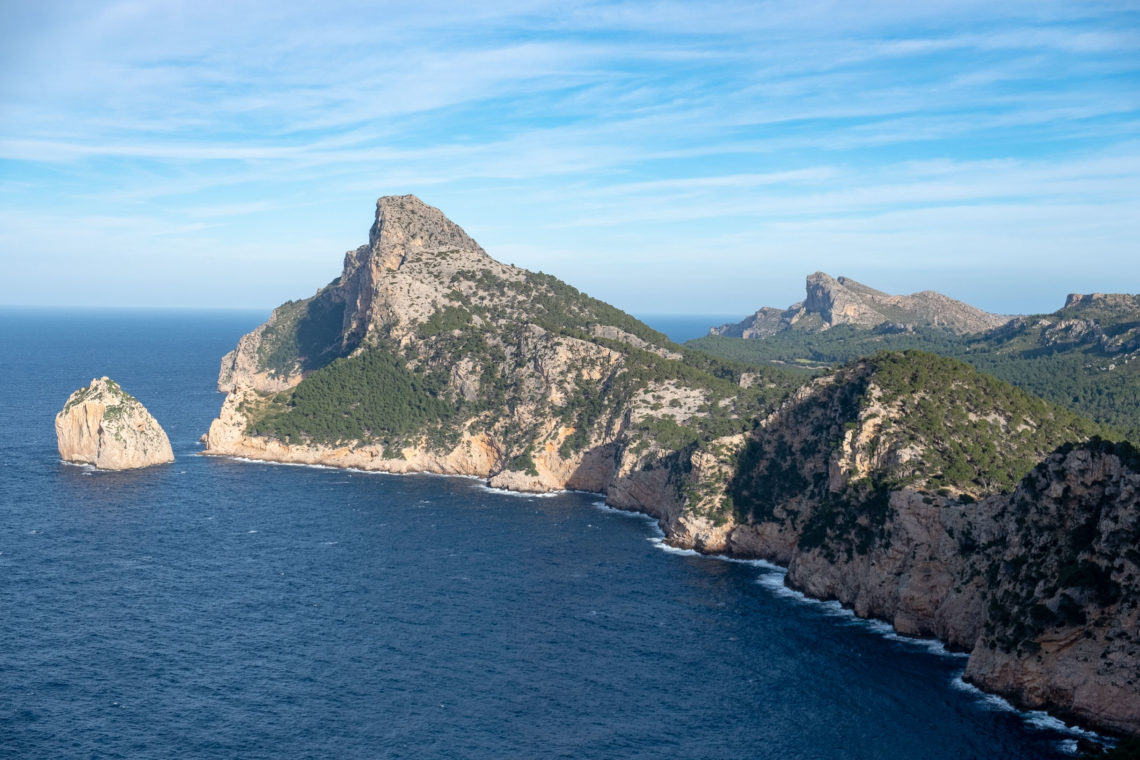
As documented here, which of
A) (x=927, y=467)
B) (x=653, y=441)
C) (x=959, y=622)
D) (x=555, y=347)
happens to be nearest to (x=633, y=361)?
(x=555, y=347)

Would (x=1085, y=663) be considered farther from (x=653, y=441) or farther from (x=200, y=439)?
(x=200, y=439)

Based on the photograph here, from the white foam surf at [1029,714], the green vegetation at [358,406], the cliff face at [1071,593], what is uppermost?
the green vegetation at [358,406]

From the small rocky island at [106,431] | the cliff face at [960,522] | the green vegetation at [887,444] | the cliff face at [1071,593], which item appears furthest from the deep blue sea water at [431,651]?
the small rocky island at [106,431]

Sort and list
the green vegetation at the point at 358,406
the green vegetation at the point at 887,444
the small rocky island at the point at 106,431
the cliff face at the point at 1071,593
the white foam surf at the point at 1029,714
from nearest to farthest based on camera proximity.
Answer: the cliff face at the point at 1071,593 → the white foam surf at the point at 1029,714 → the green vegetation at the point at 887,444 → the small rocky island at the point at 106,431 → the green vegetation at the point at 358,406

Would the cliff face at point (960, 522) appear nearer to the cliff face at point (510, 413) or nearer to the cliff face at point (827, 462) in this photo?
the cliff face at point (827, 462)

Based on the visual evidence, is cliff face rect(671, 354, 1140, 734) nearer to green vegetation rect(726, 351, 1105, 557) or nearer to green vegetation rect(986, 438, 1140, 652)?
green vegetation rect(986, 438, 1140, 652)

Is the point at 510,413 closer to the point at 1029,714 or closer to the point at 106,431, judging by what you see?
the point at 106,431
